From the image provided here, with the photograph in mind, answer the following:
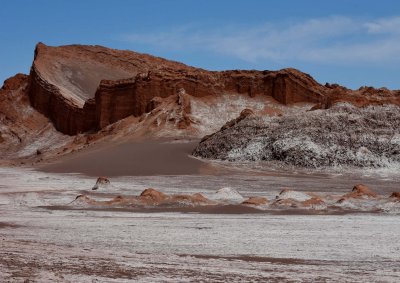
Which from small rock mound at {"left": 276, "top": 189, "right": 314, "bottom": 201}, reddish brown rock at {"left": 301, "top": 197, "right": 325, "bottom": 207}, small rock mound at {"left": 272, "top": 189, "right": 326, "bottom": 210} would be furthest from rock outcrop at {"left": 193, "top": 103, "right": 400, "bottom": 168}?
reddish brown rock at {"left": 301, "top": 197, "right": 325, "bottom": 207}

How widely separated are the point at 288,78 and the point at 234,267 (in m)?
59.3

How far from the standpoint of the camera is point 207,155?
49.2m

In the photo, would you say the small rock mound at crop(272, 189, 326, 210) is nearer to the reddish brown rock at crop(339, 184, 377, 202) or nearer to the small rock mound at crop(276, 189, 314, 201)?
the small rock mound at crop(276, 189, 314, 201)

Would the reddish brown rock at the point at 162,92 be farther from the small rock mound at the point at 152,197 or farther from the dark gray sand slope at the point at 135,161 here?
the small rock mound at the point at 152,197

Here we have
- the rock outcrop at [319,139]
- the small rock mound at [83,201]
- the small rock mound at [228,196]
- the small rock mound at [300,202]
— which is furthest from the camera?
the rock outcrop at [319,139]

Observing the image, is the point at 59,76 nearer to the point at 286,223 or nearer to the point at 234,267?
the point at 286,223

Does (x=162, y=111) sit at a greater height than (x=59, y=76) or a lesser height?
lesser

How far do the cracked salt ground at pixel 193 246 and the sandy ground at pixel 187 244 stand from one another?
0.6 inches

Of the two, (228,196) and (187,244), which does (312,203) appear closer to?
(228,196)

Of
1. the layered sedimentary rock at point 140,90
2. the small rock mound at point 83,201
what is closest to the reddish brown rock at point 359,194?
the small rock mound at point 83,201

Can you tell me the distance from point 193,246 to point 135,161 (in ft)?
119

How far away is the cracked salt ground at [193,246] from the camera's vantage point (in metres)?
9.03

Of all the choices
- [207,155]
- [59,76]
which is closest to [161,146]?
[207,155]

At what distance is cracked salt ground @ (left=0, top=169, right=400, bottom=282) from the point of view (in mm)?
9031
